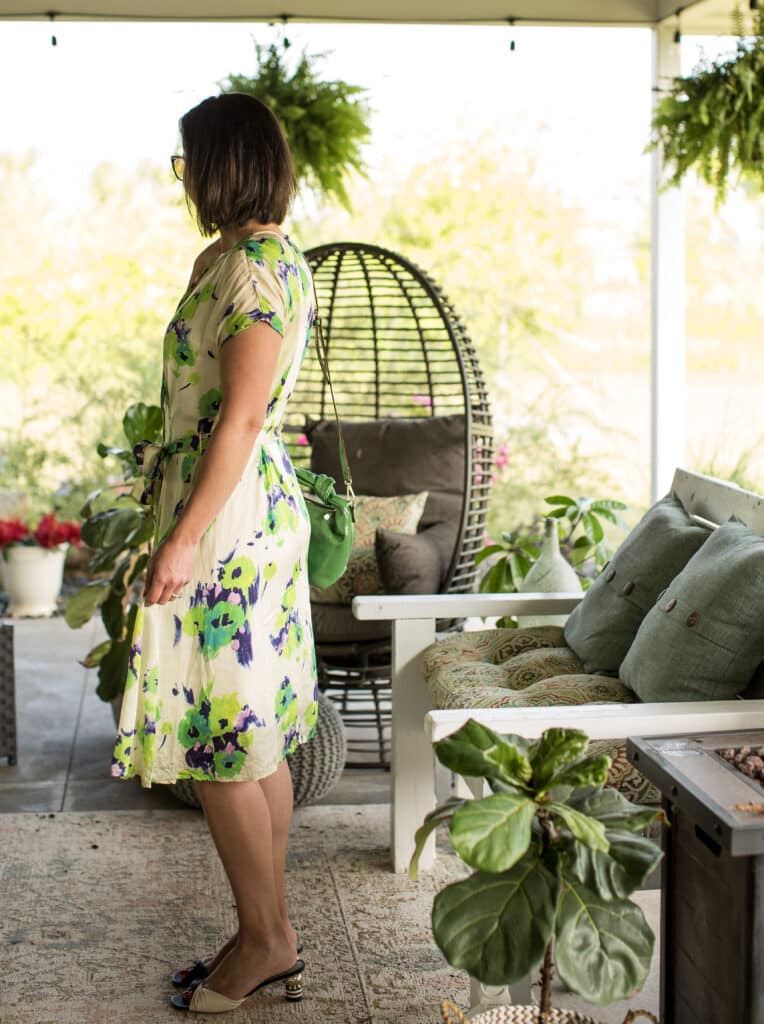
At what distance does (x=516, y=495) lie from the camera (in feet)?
21.1

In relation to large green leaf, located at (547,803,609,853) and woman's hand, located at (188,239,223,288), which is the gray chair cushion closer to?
woman's hand, located at (188,239,223,288)

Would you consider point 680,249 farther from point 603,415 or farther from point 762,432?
point 603,415

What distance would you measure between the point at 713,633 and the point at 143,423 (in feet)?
5.44

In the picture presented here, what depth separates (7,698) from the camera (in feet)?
10.8

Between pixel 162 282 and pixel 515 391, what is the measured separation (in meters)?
1.95

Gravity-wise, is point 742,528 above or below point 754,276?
below

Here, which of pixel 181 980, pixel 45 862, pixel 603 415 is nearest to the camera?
pixel 181 980

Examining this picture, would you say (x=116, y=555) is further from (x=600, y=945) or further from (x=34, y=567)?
(x=34, y=567)

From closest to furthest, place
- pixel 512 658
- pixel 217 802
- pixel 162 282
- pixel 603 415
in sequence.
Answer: pixel 217 802
pixel 512 658
pixel 162 282
pixel 603 415

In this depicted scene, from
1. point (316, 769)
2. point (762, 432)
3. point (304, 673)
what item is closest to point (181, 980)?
point (304, 673)

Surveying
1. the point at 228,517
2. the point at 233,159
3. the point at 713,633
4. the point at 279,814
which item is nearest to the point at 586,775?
the point at 713,633

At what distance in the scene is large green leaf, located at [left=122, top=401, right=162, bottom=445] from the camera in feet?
9.91

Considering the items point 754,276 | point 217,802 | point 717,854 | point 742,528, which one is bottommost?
point 217,802

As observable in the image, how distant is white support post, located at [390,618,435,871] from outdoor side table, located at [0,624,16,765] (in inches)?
47.6
